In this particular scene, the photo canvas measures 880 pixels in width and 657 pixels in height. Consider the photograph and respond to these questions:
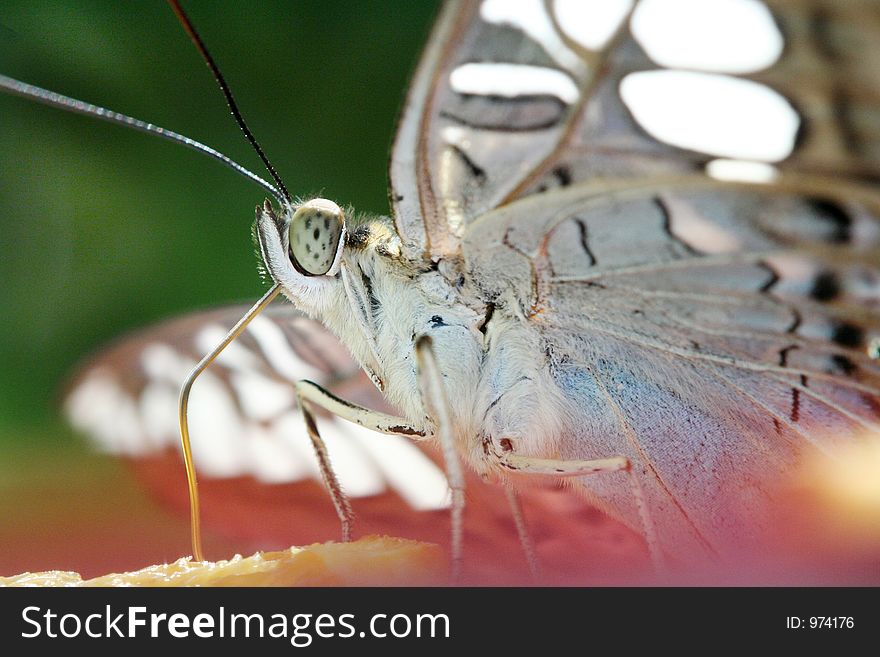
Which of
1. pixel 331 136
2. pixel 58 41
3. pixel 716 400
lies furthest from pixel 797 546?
pixel 58 41

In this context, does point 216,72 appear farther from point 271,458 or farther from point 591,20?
point 271,458

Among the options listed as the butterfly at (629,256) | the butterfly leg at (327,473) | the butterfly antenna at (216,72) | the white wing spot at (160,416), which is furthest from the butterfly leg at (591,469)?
the white wing spot at (160,416)

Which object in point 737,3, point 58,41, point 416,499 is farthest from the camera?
point 58,41

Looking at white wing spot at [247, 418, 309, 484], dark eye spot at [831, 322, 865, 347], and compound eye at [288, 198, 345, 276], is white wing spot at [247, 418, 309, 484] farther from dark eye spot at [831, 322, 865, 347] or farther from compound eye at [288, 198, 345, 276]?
dark eye spot at [831, 322, 865, 347]

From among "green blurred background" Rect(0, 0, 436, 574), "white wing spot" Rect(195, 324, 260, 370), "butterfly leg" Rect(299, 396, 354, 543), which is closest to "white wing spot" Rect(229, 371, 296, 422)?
"white wing spot" Rect(195, 324, 260, 370)

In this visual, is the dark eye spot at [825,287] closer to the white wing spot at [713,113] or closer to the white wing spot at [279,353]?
the white wing spot at [713,113]
